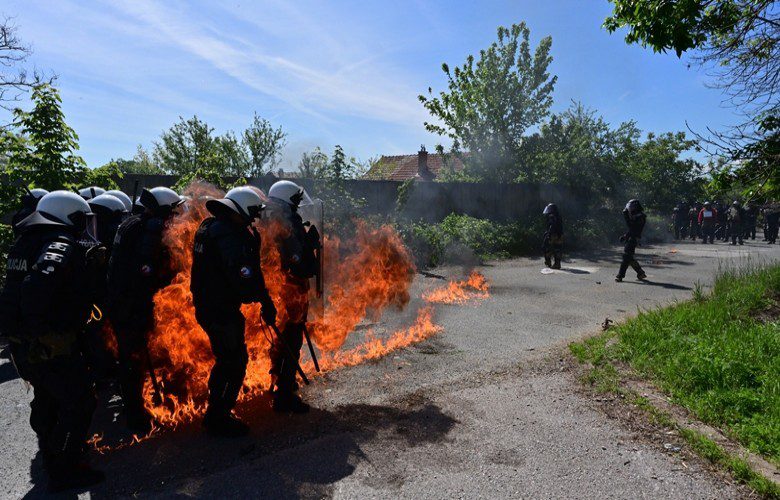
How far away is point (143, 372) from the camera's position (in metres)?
4.33

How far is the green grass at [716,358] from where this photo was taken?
12.9ft

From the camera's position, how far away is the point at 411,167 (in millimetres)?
37312

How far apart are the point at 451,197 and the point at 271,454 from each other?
55.1 ft

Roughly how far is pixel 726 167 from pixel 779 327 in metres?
2.48

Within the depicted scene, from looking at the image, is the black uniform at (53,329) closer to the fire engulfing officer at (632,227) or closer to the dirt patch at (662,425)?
the dirt patch at (662,425)

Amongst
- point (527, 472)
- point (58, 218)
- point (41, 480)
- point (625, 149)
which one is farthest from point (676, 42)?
point (625, 149)

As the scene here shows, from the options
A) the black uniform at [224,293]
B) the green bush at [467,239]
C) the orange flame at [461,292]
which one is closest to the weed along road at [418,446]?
the black uniform at [224,293]

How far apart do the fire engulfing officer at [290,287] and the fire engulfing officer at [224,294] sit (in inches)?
23.4

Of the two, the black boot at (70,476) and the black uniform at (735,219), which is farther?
the black uniform at (735,219)

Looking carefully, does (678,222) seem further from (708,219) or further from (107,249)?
(107,249)

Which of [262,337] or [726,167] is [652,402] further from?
[726,167]

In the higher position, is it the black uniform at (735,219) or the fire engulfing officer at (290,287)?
the black uniform at (735,219)

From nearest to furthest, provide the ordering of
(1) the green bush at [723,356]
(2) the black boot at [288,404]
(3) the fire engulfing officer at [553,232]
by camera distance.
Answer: (1) the green bush at [723,356], (2) the black boot at [288,404], (3) the fire engulfing officer at [553,232]

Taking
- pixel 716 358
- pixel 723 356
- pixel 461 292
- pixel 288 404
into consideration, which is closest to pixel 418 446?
pixel 288 404
